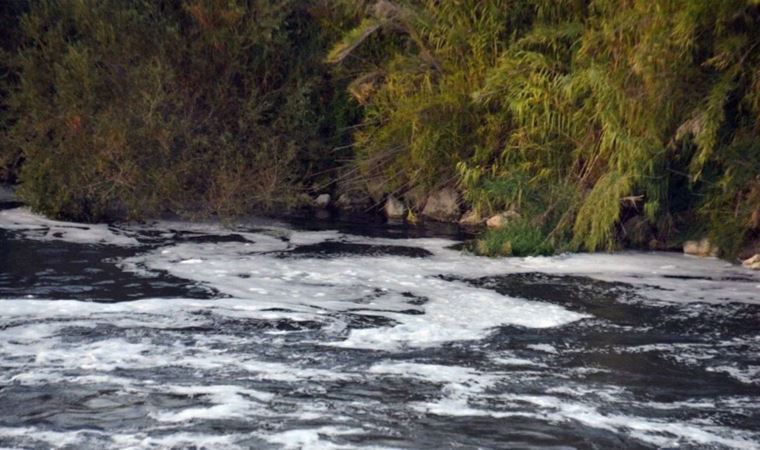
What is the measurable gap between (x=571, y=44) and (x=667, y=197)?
207cm

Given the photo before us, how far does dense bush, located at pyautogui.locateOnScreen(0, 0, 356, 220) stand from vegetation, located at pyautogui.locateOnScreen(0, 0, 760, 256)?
0.03 m

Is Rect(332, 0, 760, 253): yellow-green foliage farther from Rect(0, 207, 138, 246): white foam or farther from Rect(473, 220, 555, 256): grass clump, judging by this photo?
Rect(0, 207, 138, 246): white foam

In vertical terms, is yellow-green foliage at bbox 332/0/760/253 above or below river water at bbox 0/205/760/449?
above

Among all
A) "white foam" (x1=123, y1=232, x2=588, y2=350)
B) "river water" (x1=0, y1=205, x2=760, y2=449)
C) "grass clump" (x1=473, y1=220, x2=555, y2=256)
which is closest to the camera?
"river water" (x1=0, y1=205, x2=760, y2=449)

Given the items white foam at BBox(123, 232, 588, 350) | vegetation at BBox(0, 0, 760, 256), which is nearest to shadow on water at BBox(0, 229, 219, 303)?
white foam at BBox(123, 232, 588, 350)

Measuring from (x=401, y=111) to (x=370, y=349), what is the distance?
7.23 metres

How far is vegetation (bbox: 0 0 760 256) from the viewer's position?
35.7 feet

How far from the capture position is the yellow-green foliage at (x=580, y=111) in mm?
10289

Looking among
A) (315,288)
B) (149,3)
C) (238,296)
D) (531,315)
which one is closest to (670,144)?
(531,315)

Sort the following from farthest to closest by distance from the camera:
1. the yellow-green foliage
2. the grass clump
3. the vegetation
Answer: the grass clump → the vegetation → the yellow-green foliage

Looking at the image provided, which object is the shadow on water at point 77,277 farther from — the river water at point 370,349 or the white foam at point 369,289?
the white foam at point 369,289

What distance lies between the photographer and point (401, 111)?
14.3 m

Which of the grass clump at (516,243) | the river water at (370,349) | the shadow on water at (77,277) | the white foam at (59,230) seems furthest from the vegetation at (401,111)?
the shadow on water at (77,277)

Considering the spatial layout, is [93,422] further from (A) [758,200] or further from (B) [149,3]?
(B) [149,3]
